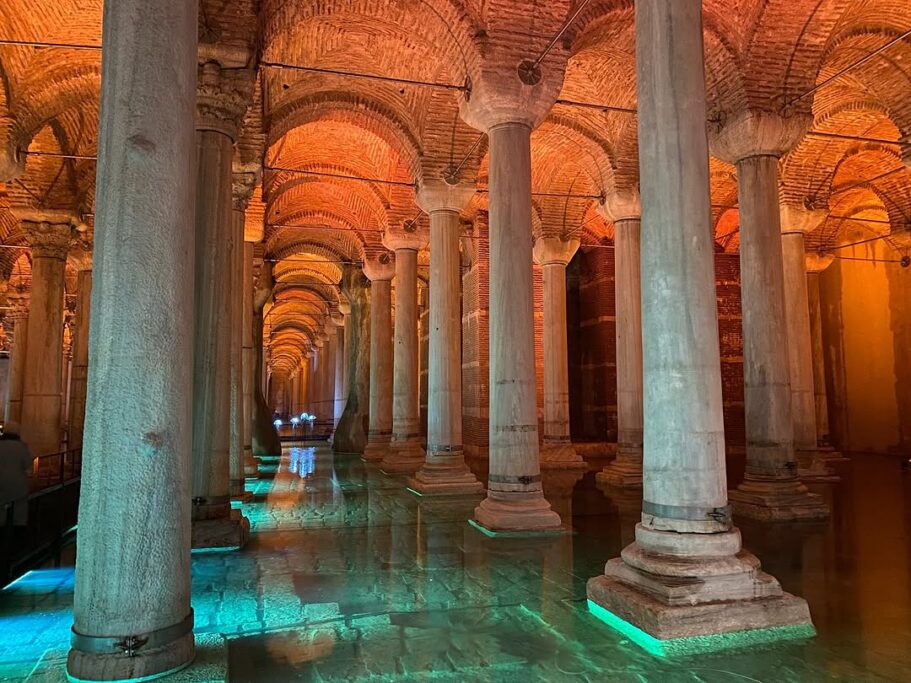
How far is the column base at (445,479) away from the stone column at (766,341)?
3.88m

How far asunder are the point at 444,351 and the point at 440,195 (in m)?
2.66

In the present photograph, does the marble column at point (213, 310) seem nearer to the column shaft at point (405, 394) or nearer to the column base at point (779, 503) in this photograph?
the column base at point (779, 503)

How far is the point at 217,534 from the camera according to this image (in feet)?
21.8

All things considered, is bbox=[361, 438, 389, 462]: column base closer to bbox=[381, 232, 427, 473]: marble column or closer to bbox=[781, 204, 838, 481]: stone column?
bbox=[381, 232, 427, 473]: marble column

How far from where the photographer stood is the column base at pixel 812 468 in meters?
11.8

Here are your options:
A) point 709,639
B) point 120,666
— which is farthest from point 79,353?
point 709,639

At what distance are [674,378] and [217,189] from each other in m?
4.87

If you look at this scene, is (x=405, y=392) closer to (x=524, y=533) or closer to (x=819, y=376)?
(x=524, y=533)

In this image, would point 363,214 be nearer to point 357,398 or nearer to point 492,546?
point 357,398

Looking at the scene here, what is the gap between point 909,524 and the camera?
25.2 ft

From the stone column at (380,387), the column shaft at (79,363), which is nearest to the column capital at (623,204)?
the stone column at (380,387)

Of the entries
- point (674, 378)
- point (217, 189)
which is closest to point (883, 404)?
point (674, 378)

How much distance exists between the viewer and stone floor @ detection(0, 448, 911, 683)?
3566 mm

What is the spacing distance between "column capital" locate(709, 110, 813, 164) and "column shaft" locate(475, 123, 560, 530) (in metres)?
3.40
